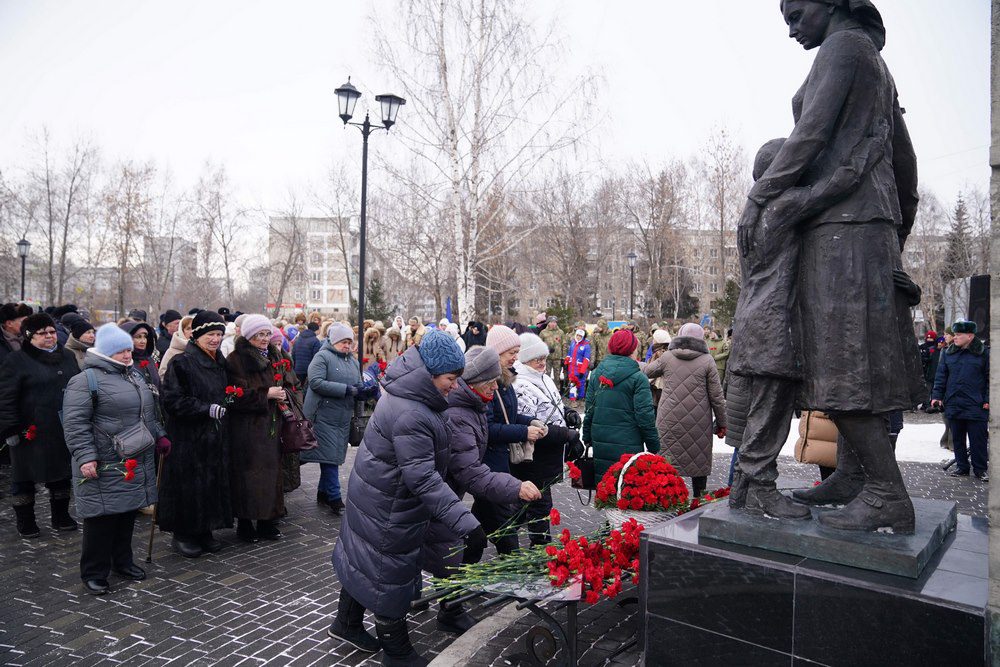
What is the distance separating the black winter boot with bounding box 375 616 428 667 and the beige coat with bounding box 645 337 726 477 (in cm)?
381

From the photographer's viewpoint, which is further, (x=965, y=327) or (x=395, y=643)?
(x=965, y=327)

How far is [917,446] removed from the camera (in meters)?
11.7

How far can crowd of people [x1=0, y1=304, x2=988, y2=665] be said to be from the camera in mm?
3793

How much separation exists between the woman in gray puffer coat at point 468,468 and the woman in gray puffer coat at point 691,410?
9.55ft

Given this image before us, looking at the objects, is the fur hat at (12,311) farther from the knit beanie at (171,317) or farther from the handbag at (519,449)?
the handbag at (519,449)

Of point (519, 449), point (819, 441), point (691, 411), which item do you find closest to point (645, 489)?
point (519, 449)

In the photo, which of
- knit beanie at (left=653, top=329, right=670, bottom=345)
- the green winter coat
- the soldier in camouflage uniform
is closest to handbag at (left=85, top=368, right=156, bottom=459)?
the green winter coat

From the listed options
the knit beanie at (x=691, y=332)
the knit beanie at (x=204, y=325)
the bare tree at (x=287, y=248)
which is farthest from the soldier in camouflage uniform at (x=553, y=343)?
the bare tree at (x=287, y=248)

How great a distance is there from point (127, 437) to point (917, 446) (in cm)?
1160

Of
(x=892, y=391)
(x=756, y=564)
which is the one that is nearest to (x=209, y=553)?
(x=756, y=564)

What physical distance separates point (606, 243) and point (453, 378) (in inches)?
1726

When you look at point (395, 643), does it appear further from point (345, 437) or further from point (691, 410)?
point (691, 410)

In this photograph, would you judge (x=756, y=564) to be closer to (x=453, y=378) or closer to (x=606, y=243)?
(x=453, y=378)

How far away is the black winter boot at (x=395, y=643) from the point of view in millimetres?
3816
